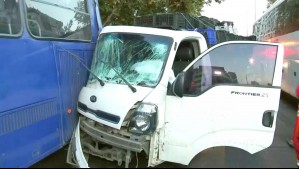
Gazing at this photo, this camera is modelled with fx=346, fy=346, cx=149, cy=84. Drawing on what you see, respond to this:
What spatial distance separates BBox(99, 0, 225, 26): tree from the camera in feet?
35.0

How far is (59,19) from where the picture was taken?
16.0ft

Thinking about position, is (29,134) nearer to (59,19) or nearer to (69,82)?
(69,82)

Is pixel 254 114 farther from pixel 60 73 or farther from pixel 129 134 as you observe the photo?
pixel 60 73

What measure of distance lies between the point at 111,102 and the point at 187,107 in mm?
965

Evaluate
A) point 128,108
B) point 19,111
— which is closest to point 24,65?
point 19,111

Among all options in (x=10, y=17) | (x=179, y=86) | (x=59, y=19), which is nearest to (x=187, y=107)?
(x=179, y=86)

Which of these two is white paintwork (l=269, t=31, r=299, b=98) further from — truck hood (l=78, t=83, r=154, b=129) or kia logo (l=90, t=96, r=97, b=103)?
kia logo (l=90, t=96, r=97, b=103)

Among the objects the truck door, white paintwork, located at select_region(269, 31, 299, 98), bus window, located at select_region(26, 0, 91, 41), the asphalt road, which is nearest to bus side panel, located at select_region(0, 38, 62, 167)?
bus window, located at select_region(26, 0, 91, 41)

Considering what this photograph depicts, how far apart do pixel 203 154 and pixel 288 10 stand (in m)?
8.30

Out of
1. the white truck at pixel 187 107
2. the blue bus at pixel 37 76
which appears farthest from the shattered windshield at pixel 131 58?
the blue bus at pixel 37 76

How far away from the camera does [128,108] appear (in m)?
4.28

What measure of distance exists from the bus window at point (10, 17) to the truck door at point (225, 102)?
78.5 inches

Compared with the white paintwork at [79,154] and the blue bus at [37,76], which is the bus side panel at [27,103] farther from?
the white paintwork at [79,154]

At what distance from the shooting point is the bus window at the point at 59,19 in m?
4.32
